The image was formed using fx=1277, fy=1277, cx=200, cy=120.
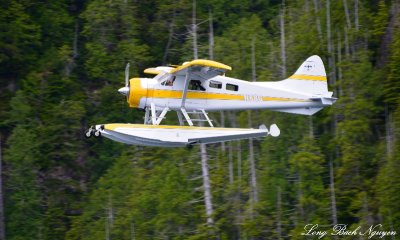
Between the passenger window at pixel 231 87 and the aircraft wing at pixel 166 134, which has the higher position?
the passenger window at pixel 231 87

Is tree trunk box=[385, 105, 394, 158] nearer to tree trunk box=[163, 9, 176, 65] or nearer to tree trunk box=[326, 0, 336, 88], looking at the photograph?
tree trunk box=[326, 0, 336, 88]

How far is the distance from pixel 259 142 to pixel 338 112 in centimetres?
337

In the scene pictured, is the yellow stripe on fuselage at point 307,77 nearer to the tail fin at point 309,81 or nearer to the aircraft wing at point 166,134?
the tail fin at point 309,81

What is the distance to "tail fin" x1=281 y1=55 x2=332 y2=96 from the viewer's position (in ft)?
110

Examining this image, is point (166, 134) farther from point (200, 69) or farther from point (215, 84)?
point (215, 84)

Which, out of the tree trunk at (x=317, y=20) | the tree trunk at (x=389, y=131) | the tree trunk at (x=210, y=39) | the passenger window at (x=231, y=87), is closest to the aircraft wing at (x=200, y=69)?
the passenger window at (x=231, y=87)

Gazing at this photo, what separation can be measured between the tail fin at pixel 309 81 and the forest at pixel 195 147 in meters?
9.53

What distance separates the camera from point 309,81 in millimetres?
33906

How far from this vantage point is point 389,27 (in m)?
50.4

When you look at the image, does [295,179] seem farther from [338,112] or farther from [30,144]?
[30,144]

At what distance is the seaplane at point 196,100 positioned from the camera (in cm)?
3069

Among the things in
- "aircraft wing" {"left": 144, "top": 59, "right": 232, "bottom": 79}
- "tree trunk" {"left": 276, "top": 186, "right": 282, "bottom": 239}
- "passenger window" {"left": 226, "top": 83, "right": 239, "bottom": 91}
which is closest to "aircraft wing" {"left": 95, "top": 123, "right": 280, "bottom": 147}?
"aircraft wing" {"left": 144, "top": 59, "right": 232, "bottom": 79}

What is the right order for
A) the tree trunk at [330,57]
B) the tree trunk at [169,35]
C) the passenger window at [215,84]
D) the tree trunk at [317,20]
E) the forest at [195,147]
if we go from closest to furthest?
the passenger window at [215,84] < the forest at [195,147] < the tree trunk at [330,57] < the tree trunk at [317,20] < the tree trunk at [169,35]

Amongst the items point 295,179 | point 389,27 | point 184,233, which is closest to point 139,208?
point 184,233
